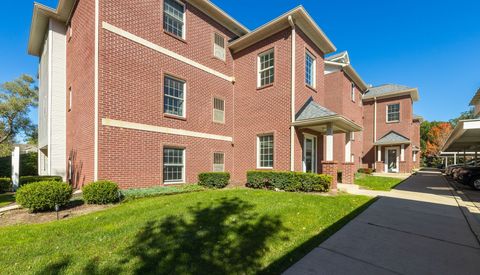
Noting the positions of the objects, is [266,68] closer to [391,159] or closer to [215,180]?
[215,180]

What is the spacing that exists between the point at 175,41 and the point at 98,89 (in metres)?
4.40

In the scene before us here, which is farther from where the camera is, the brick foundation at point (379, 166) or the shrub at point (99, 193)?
the brick foundation at point (379, 166)

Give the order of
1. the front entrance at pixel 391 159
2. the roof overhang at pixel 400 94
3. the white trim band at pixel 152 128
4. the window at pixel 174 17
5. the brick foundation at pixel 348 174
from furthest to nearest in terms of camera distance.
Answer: the front entrance at pixel 391 159 < the roof overhang at pixel 400 94 < the brick foundation at pixel 348 174 < the window at pixel 174 17 < the white trim band at pixel 152 128

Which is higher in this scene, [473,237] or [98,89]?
[98,89]

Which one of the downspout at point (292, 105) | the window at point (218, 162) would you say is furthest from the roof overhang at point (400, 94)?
the window at point (218, 162)

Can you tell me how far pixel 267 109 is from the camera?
39.7 feet

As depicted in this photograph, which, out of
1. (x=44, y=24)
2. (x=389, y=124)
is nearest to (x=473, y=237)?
(x=44, y=24)

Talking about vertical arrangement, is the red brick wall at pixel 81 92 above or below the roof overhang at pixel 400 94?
below

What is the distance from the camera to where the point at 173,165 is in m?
10.8

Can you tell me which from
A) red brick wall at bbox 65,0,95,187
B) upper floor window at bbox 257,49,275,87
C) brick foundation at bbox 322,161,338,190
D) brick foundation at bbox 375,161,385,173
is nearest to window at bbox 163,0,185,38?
red brick wall at bbox 65,0,95,187

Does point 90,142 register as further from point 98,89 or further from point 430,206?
point 430,206

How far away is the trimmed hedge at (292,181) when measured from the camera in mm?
9219

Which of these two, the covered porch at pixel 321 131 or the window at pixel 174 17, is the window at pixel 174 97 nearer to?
the window at pixel 174 17

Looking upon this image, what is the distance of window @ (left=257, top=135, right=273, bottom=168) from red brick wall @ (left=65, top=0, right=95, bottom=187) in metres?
7.64
